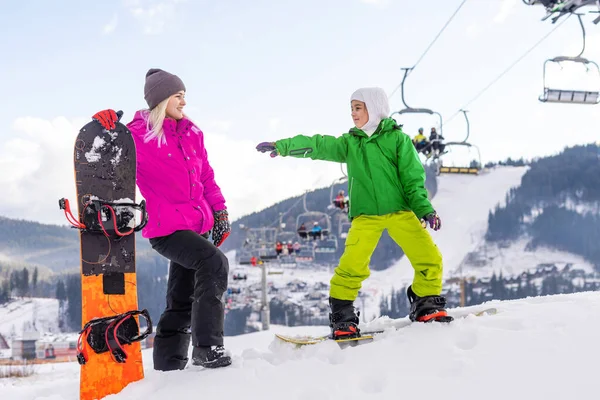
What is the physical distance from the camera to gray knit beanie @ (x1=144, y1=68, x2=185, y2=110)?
3.41 meters

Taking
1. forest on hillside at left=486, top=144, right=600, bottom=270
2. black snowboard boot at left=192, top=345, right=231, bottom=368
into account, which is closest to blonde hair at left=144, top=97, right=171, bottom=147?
black snowboard boot at left=192, top=345, right=231, bottom=368

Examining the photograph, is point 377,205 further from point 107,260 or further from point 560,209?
point 560,209

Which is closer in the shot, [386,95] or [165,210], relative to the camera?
[165,210]

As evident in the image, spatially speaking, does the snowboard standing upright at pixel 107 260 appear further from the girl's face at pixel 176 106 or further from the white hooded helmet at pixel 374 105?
the white hooded helmet at pixel 374 105

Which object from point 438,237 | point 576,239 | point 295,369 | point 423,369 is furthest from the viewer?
Result: point 438,237

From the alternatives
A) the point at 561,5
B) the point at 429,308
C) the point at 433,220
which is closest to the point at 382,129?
the point at 433,220

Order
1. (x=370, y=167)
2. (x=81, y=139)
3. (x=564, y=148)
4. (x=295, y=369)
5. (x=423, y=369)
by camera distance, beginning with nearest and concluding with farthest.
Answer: (x=423, y=369) < (x=295, y=369) < (x=81, y=139) < (x=370, y=167) < (x=564, y=148)

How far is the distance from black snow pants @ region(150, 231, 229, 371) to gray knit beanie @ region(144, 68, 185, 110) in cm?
94

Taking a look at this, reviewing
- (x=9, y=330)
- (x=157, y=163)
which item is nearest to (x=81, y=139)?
(x=157, y=163)

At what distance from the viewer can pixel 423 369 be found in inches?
105

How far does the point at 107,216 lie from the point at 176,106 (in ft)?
3.00

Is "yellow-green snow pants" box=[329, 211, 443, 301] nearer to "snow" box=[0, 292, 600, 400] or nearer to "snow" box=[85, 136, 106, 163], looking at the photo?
"snow" box=[0, 292, 600, 400]

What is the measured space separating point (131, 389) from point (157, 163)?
1.38 meters

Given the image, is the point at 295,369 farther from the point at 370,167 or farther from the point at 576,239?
the point at 576,239
